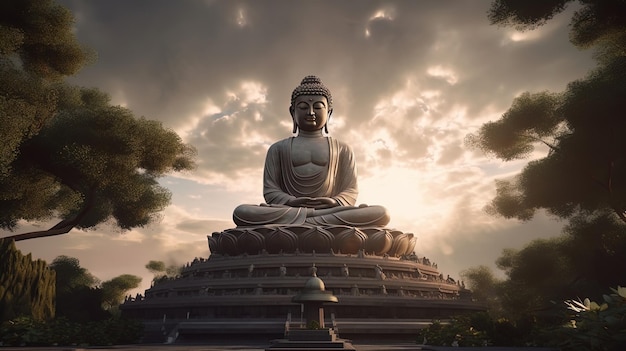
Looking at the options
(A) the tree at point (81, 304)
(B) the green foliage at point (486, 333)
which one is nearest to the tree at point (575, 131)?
(B) the green foliage at point (486, 333)

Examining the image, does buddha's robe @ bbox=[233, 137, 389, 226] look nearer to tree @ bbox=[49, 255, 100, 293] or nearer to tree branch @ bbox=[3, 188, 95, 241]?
tree branch @ bbox=[3, 188, 95, 241]

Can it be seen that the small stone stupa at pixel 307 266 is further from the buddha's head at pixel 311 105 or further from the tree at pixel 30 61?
the tree at pixel 30 61

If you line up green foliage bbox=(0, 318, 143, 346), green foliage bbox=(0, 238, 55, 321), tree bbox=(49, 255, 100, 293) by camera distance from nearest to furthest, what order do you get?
green foliage bbox=(0, 318, 143, 346) < green foliage bbox=(0, 238, 55, 321) < tree bbox=(49, 255, 100, 293)

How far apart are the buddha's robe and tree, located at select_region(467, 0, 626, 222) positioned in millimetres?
7554

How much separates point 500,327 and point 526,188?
1283 cm

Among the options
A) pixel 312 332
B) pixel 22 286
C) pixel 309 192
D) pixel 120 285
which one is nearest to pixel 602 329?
pixel 312 332

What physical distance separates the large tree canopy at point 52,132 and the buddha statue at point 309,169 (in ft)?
15.3

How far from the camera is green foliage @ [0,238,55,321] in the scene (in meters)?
15.8

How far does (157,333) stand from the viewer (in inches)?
684

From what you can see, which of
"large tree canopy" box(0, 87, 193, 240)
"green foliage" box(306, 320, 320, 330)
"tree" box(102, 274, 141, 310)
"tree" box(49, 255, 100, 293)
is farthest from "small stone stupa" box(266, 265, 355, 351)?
"tree" box(102, 274, 141, 310)

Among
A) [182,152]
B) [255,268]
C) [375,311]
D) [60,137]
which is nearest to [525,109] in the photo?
[375,311]

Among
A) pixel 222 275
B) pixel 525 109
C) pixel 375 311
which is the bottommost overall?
pixel 375 311

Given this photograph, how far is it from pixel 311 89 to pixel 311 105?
2.81 feet

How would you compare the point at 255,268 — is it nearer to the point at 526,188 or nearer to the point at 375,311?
the point at 375,311
